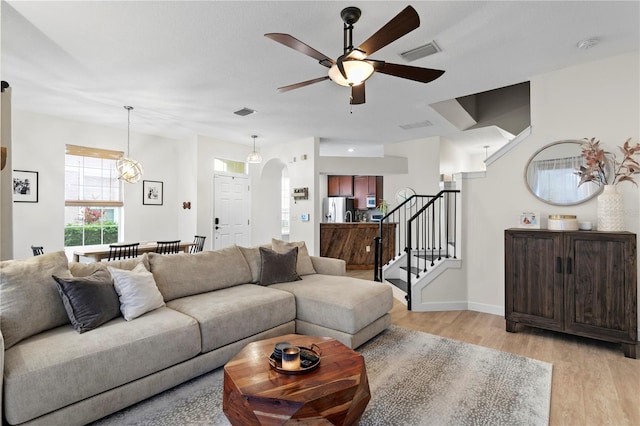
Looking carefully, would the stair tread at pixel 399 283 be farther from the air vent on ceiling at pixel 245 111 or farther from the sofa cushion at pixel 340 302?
the air vent on ceiling at pixel 245 111

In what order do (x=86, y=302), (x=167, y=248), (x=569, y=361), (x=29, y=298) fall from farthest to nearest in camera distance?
(x=167, y=248)
(x=569, y=361)
(x=86, y=302)
(x=29, y=298)

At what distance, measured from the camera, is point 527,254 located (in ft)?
11.0

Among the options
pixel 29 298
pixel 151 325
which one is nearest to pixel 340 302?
pixel 151 325

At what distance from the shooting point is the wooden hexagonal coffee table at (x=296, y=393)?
1.50 meters

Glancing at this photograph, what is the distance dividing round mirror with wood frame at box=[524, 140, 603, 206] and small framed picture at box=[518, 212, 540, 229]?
0.21 meters

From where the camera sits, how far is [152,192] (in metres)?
6.55

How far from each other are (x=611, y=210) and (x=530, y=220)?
69 cm

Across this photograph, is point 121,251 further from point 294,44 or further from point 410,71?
point 410,71

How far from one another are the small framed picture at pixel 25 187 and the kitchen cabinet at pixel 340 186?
715 cm

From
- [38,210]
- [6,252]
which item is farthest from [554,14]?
[38,210]

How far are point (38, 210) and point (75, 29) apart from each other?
3690 mm

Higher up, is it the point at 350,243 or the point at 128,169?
the point at 128,169

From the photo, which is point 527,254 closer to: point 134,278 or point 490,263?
point 490,263

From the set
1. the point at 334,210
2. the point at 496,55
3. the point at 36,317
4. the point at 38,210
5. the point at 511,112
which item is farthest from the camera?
the point at 334,210
